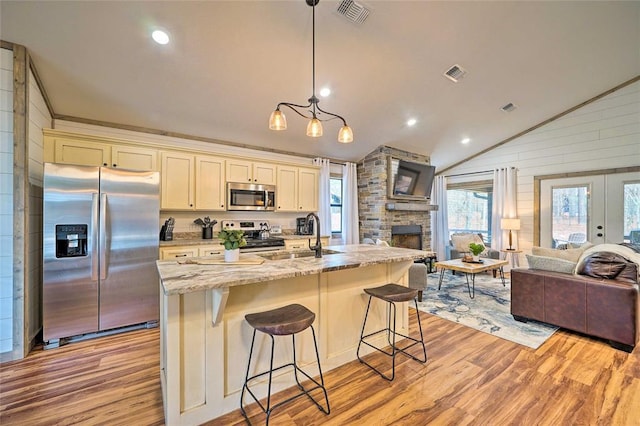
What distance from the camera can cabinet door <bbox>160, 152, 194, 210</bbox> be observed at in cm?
364

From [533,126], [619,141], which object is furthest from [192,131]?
[619,141]

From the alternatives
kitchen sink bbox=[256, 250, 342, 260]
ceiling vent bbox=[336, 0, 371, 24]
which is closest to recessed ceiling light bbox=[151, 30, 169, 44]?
ceiling vent bbox=[336, 0, 371, 24]

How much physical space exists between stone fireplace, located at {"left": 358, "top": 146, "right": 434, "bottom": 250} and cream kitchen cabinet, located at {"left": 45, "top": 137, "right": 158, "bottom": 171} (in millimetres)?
3761

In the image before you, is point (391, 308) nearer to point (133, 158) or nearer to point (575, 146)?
point (133, 158)

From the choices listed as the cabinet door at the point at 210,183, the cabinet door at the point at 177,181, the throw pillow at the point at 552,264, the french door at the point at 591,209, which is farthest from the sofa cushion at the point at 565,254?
the cabinet door at the point at 177,181

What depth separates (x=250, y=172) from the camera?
14.1 feet

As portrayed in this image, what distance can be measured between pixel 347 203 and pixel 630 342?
405cm

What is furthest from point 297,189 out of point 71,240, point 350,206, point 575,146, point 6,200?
point 575,146

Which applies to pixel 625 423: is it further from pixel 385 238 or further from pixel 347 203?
pixel 347 203

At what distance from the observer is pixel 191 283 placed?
1443 millimetres

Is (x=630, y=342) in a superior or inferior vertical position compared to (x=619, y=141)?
inferior

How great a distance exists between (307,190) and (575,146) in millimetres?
5070

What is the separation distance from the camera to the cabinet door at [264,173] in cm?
437

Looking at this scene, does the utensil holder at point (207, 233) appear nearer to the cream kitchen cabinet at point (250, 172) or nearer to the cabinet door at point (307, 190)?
the cream kitchen cabinet at point (250, 172)
